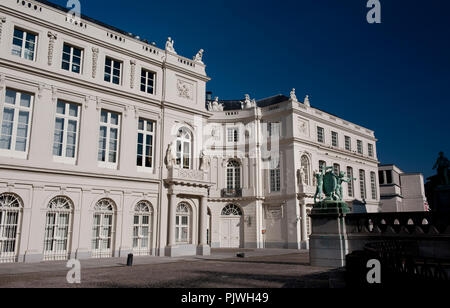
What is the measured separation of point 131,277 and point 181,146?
13558mm

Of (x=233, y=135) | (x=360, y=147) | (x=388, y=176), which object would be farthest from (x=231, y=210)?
(x=388, y=176)

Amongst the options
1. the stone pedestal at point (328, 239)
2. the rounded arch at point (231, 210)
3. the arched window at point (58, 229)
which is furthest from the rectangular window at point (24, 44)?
the rounded arch at point (231, 210)

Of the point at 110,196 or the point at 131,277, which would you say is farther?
the point at 110,196

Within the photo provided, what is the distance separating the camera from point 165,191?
22.8m

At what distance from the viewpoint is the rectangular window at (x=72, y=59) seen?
20.5m

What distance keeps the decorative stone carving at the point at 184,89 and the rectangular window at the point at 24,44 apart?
943 cm

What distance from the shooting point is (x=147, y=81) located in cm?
2392

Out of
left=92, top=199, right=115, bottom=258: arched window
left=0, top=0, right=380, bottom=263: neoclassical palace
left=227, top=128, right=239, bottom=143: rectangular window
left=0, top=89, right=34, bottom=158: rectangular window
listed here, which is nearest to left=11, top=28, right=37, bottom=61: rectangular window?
left=0, top=0, right=380, bottom=263: neoclassical palace

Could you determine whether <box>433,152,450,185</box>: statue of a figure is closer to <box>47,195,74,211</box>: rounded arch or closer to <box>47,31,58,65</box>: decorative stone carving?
<box>47,195,74,211</box>: rounded arch

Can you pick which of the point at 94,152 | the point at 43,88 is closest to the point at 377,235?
the point at 94,152

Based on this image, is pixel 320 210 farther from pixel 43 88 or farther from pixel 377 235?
pixel 43 88

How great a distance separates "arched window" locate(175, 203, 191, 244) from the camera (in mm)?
Result: 23391

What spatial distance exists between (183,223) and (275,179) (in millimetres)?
12793
